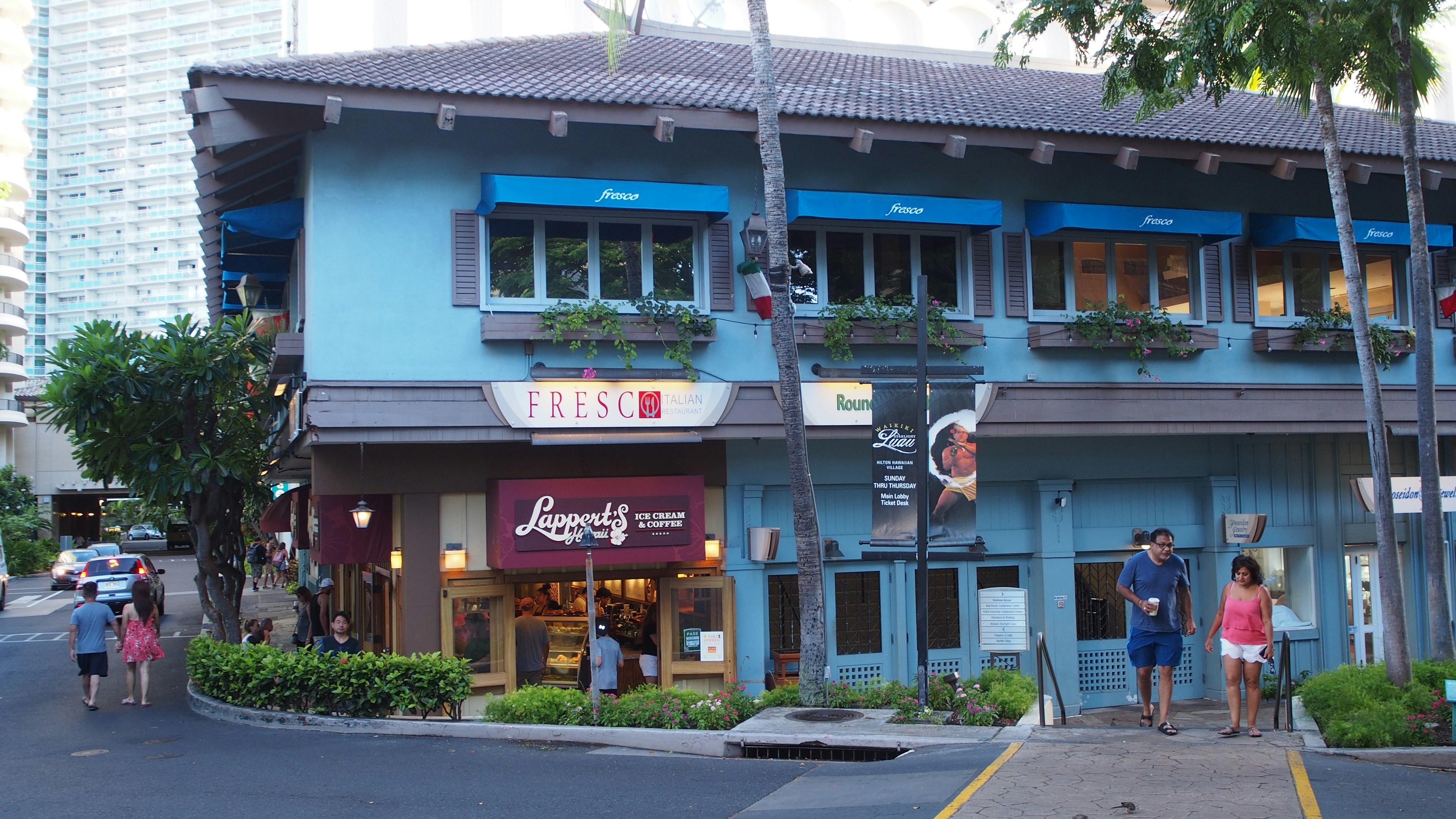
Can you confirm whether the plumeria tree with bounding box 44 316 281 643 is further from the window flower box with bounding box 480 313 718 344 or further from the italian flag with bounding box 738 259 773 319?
the italian flag with bounding box 738 259 773 319

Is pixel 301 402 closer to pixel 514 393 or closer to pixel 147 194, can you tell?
pixel 514 393

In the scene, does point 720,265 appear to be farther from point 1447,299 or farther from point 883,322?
point 1447,299

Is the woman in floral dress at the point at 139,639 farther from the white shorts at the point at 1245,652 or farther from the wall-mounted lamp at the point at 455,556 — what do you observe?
the white shorts at the point at 1245,652

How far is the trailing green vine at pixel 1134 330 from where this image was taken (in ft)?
52.1

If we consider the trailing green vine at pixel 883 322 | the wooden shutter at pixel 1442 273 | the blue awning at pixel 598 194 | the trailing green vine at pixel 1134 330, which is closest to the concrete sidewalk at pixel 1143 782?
the trailing green vine at pixel 883 322

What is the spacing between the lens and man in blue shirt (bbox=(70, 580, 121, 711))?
1508 cm

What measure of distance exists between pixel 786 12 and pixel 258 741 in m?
37.6

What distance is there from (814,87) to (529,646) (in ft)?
27.9

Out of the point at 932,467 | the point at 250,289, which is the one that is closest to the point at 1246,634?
the point at 932,467

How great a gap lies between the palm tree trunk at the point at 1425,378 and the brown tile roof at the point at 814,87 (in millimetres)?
2803

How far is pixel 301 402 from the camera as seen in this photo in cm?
1462

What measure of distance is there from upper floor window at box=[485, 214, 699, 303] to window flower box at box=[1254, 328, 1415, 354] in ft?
26.5

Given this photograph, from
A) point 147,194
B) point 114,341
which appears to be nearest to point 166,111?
point 147,194

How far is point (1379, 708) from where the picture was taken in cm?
1032
